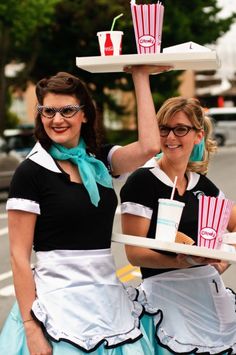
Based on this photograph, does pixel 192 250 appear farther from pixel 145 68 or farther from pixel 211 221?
pixel 145 68

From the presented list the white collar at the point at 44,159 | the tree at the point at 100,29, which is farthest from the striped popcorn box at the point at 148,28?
the tree at the point at 100,29

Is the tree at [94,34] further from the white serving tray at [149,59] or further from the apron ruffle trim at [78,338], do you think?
the apron ruffle trim at [78,338]

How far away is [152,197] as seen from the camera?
9.99ft

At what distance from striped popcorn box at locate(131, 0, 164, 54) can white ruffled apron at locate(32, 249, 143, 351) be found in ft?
2.78

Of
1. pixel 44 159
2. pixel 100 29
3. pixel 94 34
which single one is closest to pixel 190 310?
pixel 44 159

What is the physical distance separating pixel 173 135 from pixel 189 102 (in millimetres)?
187

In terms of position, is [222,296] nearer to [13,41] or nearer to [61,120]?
[61,120]

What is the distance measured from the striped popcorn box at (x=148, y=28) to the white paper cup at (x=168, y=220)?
621mm

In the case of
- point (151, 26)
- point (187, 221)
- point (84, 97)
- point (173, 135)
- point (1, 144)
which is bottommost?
point (1, 144)

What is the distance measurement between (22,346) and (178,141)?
113 cm

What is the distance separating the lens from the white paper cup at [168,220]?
8.80ft

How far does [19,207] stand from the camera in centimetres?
256

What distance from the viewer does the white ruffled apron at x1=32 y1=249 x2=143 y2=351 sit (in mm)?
2605

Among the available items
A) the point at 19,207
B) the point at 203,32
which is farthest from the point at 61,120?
the point at 203,32
